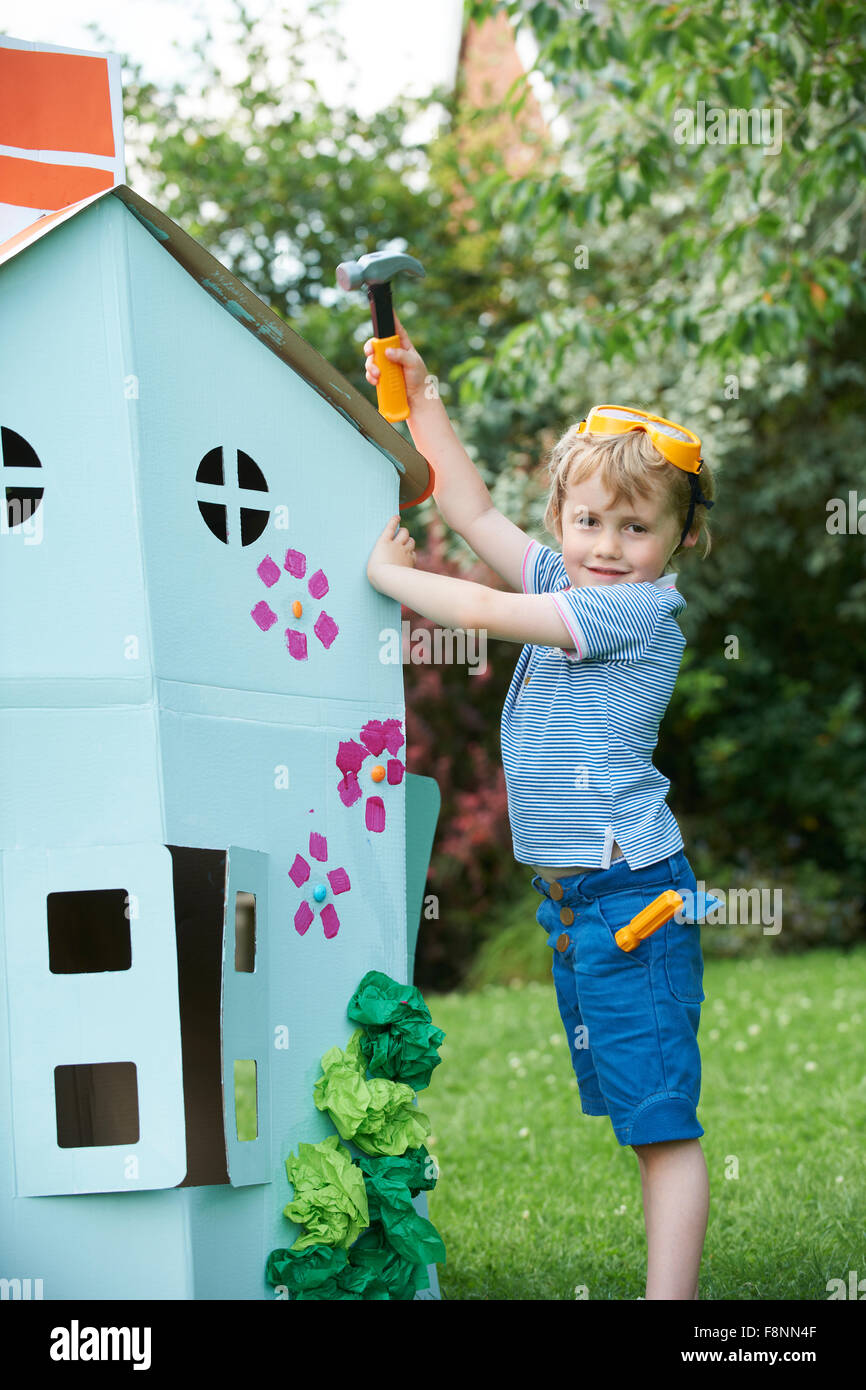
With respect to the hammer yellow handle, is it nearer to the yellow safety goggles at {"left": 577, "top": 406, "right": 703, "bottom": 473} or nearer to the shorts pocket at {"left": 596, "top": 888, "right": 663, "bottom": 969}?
the yellow safety goggles at {"left": 577, "top": 406, "right": 703, "bottom": 473}

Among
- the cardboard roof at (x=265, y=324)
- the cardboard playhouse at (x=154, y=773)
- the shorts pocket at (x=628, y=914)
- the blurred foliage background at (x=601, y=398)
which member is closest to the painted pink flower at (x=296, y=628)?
the cardboard playhouse at (x=154, y=773)

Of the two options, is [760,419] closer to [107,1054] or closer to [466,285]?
[466,285]

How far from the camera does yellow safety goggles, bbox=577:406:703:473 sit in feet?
7.87

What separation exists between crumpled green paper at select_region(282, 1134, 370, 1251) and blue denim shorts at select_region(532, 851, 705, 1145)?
463 mm

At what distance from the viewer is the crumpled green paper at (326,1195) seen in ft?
6.93

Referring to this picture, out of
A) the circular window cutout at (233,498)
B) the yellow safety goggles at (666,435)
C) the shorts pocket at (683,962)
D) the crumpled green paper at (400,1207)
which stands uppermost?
the yellow safety goggles at (666,435)

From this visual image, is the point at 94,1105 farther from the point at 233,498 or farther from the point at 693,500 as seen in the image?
the point at 693,500

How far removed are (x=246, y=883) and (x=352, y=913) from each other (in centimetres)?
28

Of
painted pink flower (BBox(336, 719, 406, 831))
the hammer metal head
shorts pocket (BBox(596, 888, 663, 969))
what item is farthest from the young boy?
the hammer metal head

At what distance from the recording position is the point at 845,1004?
6.15 m

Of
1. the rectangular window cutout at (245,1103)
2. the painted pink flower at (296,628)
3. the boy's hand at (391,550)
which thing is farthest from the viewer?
the rectangular window cutout at (245,1103)

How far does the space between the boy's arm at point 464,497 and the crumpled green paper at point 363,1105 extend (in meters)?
1.01

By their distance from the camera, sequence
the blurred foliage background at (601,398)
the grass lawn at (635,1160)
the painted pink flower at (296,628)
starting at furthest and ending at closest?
the blurred foliage background at (601,398)
the grass lawn at (635,1160)
the painted pink flower at (296,628)

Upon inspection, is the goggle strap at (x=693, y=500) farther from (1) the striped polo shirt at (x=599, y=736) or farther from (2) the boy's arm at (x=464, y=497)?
(2) the boy's arm at (x=464, y=497)
